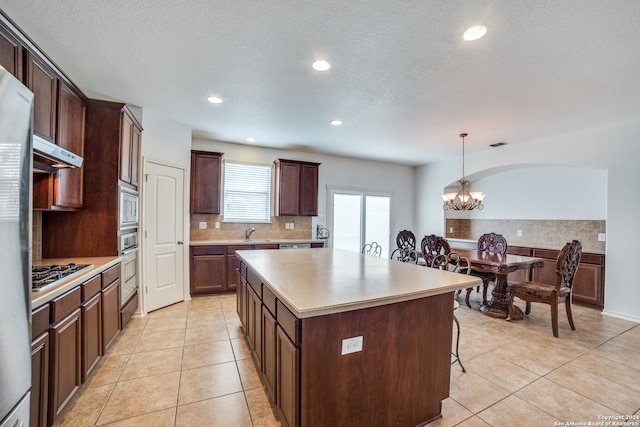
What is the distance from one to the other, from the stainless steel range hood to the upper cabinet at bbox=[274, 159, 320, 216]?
3222 mm

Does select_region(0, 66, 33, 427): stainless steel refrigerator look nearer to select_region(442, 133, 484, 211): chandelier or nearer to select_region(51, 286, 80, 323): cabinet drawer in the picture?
select_region(51, 286, 80, 323): cabinet drawer

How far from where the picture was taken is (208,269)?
439 cm

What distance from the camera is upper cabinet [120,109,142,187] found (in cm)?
282

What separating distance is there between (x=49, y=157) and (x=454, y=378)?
3.34 m

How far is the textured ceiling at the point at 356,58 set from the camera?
5.94ft

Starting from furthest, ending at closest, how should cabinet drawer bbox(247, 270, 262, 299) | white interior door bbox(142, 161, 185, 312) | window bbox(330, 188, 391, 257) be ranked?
window bbox(330, 188, 391, 257) < white interior door bbox(142, 161, 185, 312) < cabinet drawer bbox(247, 270, 262, 299)

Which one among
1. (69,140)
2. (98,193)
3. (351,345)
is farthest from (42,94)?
(351,345)

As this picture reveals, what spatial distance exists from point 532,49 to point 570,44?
242mm

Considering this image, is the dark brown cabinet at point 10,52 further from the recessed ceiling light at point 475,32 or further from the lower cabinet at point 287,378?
the recessed ceiling light at point 475,32

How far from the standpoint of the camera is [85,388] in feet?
6.86

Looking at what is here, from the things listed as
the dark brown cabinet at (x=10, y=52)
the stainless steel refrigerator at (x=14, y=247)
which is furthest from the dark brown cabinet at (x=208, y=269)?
the stainless steel refrigerator at (x=14, y=247)

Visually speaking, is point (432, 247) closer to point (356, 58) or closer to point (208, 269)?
point (356, 58)

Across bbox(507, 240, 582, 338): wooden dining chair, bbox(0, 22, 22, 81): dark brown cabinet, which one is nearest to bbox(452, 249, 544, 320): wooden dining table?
bbox(507, 240, 582, 338): wooden dining chair

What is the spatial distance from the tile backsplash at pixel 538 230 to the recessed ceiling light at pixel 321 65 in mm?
4649
